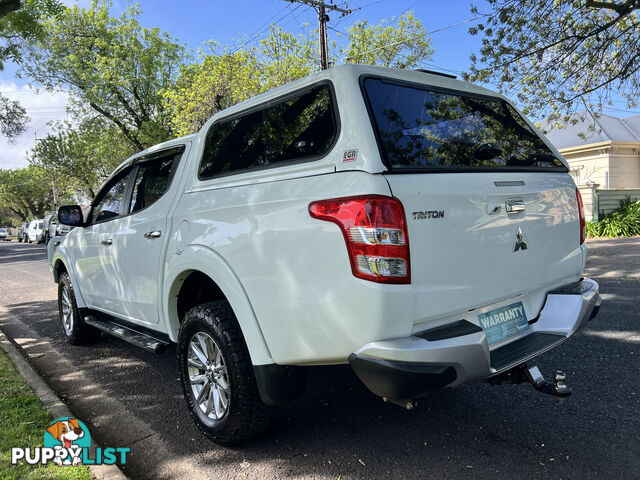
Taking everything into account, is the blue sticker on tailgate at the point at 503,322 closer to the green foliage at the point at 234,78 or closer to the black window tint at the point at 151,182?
the black window tint at the point at 151,182

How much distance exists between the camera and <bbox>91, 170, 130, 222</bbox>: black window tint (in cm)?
427

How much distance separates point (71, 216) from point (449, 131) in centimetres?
377

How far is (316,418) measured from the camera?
3.25 meters

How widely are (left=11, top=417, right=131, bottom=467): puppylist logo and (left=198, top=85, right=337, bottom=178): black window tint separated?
1.86 meters

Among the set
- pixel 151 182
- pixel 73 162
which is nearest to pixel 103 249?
pixel 151 182

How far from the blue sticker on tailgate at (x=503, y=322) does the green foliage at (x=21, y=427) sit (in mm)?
2324

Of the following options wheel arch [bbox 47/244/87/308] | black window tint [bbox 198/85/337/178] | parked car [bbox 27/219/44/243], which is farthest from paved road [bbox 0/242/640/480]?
parked car [bbox 27/219/44/243]

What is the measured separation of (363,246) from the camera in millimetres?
2141

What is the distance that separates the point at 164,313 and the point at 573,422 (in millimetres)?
2827

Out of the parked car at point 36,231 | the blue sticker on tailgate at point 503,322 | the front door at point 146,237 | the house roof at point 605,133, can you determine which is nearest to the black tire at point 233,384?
the front door at point 146,237

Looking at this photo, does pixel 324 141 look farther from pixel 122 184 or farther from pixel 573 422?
pixel 122 184

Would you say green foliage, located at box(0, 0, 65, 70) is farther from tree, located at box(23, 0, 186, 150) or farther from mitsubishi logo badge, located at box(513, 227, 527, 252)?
tree, located at box(23, 0, 186, 150)

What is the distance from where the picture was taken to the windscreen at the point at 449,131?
2.46 meters

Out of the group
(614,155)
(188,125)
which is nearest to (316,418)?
(188,125)
